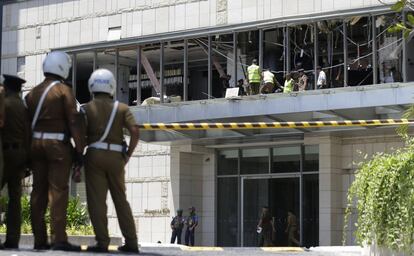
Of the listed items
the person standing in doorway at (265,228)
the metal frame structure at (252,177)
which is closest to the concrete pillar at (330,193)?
the metal frame structure at (252,177)

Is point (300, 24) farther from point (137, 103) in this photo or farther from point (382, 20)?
point (137, 103)

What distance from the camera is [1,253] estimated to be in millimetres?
10383

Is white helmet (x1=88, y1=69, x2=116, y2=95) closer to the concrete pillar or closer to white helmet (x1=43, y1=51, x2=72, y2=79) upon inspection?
white helmet (x1=43, y1=51, x2=72, y2=79)

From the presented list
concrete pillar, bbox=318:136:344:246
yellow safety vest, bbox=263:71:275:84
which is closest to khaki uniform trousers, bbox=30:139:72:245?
yellow safety vest, bbox=263:71:275:84

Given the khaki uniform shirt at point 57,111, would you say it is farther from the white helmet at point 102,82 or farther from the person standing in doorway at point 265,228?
the person standing in doorway at point 265,228

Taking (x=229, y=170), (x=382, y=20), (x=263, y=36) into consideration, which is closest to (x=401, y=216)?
(x=382, y=20)

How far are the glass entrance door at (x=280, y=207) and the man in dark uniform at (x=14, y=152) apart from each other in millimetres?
19160

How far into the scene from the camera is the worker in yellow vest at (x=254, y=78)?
1116 inches

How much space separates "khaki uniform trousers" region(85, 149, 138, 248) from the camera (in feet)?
36.5

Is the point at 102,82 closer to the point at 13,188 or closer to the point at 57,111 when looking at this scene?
the point at 57,111

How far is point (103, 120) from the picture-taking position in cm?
1121

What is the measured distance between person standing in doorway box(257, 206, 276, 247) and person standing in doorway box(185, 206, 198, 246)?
2164 millimetres

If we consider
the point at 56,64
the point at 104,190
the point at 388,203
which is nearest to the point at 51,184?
the point at 104,190

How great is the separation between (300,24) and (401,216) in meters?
15.6
